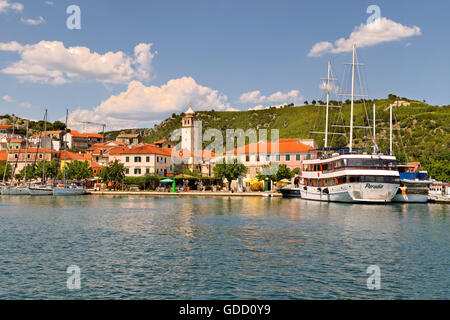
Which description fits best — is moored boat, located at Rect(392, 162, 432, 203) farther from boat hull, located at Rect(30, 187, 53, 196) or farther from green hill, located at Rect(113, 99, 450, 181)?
boat hull, located at Rect(30, 187, 53, 196)

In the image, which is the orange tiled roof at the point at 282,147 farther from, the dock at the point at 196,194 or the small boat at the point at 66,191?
the small boat at the point at 66,191

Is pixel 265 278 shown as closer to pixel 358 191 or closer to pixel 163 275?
pixel 163 275

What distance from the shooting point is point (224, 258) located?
2206 cm

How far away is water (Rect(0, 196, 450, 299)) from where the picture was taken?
53.7 feet

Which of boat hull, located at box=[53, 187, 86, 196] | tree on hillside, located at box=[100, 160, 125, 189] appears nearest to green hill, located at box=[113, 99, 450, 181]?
tree on hillside, located at box=[100, 160, 125, 189]

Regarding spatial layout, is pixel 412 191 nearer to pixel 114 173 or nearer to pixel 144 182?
pixel 144 182

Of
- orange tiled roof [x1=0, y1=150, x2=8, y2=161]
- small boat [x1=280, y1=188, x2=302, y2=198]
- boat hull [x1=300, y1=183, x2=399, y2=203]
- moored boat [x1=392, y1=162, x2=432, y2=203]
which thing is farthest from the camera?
orange tiled roof [x1=0, y1=150, x2=8, y2=161]

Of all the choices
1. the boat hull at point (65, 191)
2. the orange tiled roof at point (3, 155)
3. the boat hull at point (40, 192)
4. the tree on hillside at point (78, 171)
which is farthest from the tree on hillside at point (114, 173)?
the orange tiled roof at point (3, 155)

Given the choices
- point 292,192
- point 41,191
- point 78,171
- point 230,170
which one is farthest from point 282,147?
point 41,191

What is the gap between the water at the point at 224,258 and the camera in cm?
1638

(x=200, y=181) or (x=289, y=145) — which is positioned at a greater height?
(x=289, y=145)

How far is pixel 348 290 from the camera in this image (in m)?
16.4
